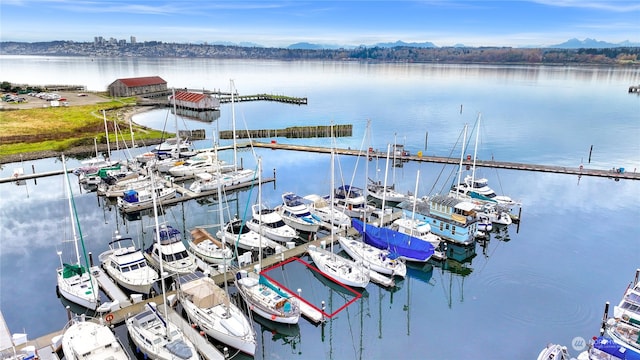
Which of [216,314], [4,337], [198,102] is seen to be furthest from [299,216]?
[198,102]

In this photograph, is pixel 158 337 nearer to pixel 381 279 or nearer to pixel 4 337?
pixel 4 337

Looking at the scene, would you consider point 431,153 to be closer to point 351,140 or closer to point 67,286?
point 351,140

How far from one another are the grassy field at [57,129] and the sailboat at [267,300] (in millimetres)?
47085

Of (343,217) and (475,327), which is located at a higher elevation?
(343,217)

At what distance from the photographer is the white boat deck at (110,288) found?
25.3 metres

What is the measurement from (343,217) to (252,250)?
925 centimetres

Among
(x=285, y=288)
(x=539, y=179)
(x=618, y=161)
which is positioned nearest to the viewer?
(x=285, y=288)

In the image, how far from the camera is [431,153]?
218ft

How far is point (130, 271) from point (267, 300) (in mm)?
10065

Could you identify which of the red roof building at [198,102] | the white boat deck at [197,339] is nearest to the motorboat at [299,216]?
the white boat deck at [197,339]

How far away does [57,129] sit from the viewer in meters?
73.9

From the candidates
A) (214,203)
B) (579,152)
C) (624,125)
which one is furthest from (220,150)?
(624,125)

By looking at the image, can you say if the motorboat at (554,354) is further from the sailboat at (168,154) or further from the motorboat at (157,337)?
the sailboat at (168,154)

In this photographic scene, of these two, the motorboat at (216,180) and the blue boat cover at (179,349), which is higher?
the motorboat at (216,180)
